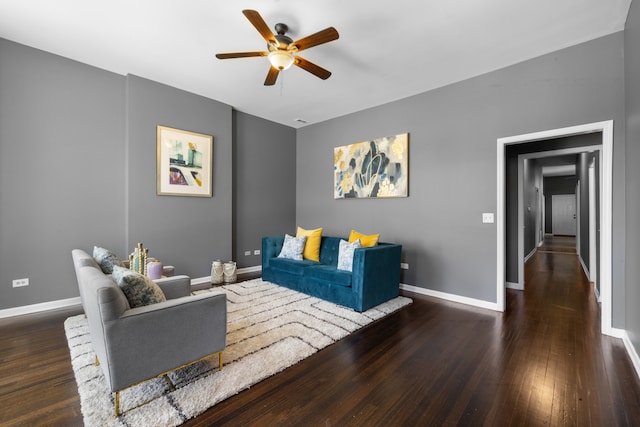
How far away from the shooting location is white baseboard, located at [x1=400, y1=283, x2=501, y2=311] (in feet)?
11.6

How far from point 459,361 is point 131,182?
4.41m

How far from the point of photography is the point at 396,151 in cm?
445

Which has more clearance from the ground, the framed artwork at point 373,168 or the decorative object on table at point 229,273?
the framed artwork at point 373,168

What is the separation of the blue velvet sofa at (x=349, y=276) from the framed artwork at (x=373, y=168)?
43.6 inches

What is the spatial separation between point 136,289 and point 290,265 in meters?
2.44

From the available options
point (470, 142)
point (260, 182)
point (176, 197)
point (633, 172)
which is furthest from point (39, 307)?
point (633, 172)

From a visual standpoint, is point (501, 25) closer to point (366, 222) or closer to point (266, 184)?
point (366, 222)

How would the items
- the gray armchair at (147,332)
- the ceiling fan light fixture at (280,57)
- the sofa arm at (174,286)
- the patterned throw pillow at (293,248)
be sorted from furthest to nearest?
the patterned throw pillow at (293,248), the ceiling fan light fixture at (280,57), the sofa arm at (174,286), the gray armchair at (147,332)

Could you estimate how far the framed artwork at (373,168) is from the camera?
4398 millimetres

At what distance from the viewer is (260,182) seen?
559cm

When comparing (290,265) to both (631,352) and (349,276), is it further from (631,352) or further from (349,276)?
(631,352)

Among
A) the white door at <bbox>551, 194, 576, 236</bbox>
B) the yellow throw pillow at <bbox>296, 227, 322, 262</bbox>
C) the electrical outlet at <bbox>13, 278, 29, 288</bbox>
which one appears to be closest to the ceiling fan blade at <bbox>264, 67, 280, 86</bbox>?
the yellow throw pillow at <bbox>296, 227, 322, 262</bbox>

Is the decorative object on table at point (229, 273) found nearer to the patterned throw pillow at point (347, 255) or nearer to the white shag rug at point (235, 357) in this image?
the white shag rug at point (235, 357)

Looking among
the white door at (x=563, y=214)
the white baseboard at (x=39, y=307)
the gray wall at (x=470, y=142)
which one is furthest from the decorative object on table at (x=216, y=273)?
the white door at (x=563, y=214)
